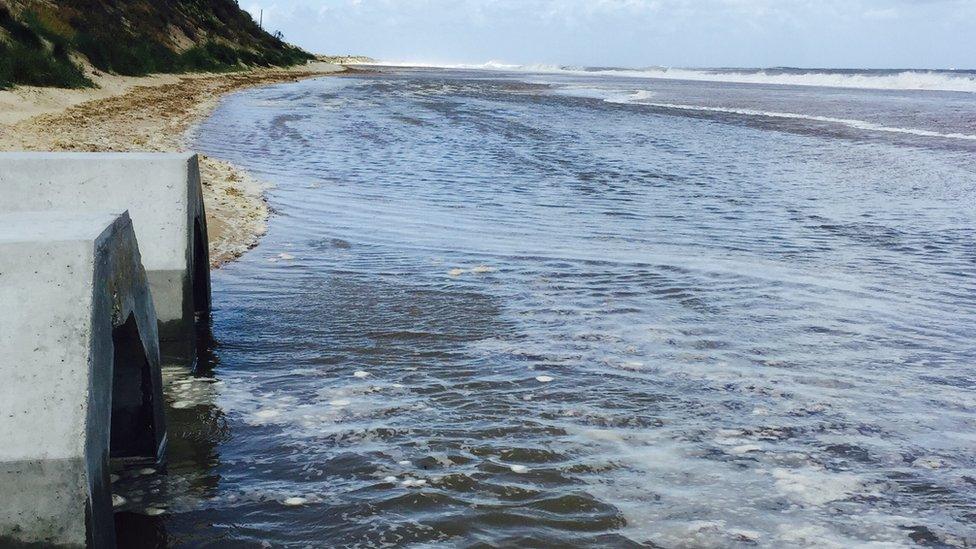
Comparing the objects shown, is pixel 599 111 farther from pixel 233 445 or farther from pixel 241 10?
pixel 241 10

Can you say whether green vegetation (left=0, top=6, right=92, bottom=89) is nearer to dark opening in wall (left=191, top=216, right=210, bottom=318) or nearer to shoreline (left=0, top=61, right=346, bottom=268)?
shoreline (left=0, top=61, right=346, bottom=268)

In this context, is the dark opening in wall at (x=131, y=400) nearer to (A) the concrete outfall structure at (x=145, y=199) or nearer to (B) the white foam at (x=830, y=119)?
(A) the concrete outfall structure at (x=145, y=199)

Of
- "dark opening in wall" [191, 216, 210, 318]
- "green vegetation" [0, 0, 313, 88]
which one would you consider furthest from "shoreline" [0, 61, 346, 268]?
"dark opening in wall" [191, 216, 210, 318]

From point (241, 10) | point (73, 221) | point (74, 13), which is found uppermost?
point (241, 10)

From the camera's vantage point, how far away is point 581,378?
190 inches

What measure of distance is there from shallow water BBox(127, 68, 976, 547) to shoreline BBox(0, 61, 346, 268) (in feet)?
1.44

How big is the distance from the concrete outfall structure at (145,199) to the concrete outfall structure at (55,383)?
1.79m

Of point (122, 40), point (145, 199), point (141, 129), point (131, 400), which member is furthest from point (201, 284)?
point (122, 40)

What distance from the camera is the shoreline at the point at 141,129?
29.5ft

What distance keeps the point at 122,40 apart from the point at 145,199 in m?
30.0

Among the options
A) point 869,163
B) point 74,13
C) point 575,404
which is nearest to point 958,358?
point 575,404

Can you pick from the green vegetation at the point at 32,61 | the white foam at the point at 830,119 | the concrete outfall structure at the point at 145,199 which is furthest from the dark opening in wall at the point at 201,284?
the white foam at the point at 830,119

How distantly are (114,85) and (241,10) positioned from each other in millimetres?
40493

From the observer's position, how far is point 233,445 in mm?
3930
